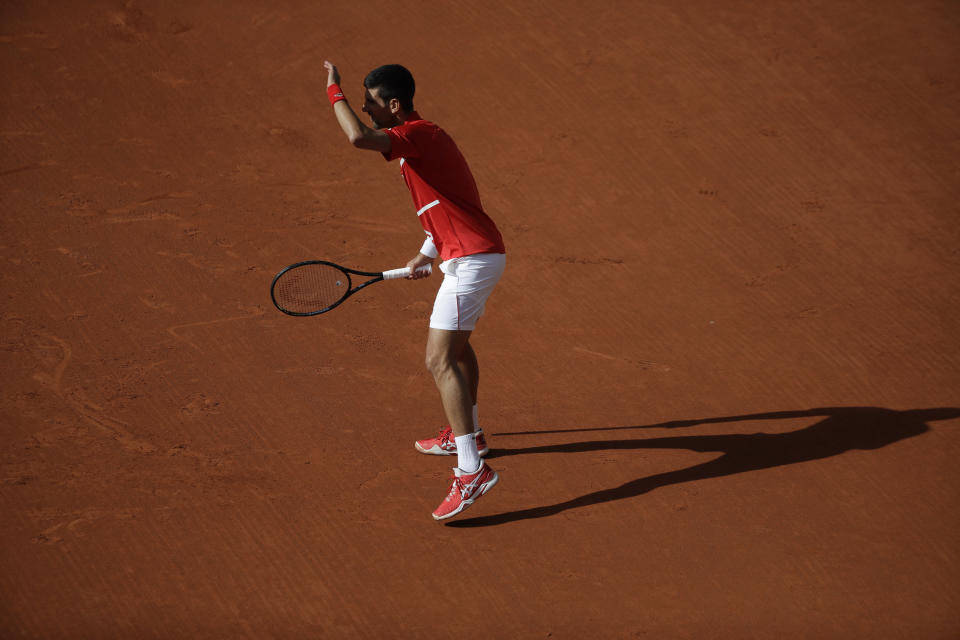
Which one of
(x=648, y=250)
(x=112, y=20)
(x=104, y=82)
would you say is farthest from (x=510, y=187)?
(x=112, y=20)

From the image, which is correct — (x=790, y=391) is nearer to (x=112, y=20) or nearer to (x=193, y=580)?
(x=193, y=580)

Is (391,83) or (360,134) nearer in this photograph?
(360,134)

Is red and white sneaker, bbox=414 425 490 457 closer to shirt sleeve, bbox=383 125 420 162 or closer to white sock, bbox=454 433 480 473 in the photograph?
white sock, bbox=454 433 480 473

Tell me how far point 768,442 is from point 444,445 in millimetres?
1847

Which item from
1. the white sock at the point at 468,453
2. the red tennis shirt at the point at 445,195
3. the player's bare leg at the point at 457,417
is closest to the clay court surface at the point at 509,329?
the player's bare leg at the point at 457,417

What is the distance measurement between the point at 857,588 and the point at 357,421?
2796 mm

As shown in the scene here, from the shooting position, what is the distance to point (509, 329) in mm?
6027

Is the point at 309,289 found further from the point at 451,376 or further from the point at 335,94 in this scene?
the point at 335,94

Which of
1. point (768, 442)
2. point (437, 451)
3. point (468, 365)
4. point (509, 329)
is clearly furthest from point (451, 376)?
point (768, 442)

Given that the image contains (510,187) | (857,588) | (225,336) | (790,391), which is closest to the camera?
(857,588)

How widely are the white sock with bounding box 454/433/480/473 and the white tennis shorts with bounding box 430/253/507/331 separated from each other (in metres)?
0.56

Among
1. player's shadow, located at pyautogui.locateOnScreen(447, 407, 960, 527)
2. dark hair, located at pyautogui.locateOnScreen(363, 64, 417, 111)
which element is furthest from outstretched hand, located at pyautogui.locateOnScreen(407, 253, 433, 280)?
player's shadow, located at pyautogui.locateOnScreen(447, 407, 960, 527)

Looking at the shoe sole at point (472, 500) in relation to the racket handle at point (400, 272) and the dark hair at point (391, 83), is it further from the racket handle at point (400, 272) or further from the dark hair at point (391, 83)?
the dark hair at point (391, 83)

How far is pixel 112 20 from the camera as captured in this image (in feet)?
29.6
